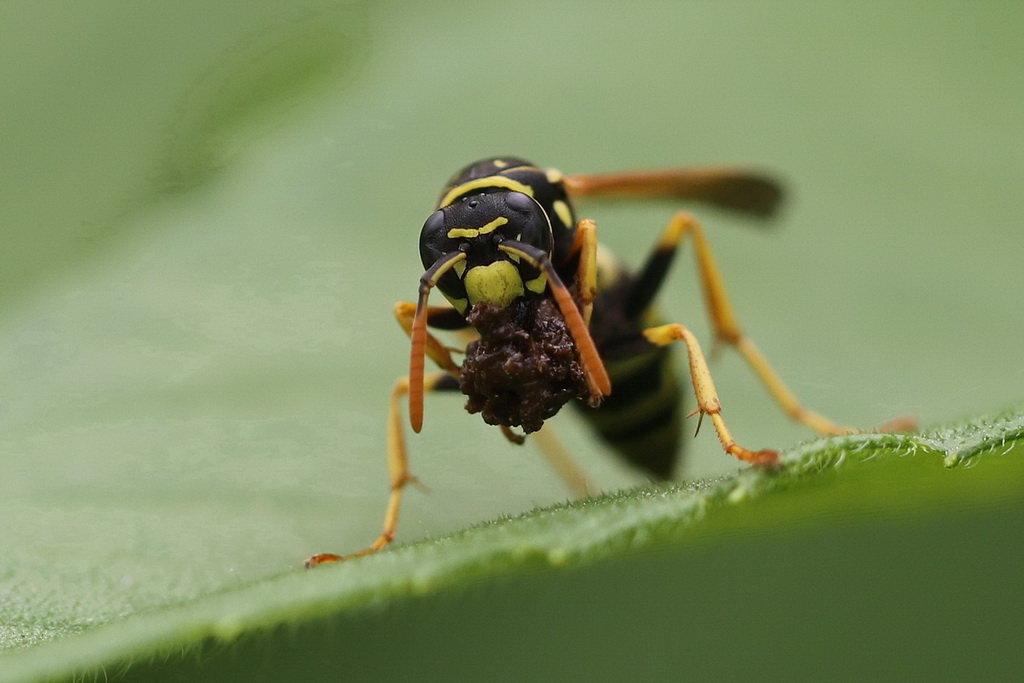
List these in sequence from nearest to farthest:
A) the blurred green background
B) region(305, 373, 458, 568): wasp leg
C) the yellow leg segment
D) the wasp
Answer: the wasp → the yellow leg segment → region(305, 373, 458, 568): wasp leg → the blurred green background

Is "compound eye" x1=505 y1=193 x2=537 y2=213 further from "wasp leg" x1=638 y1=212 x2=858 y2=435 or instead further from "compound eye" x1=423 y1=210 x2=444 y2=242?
"wasp leg" x1=638 y1=212 x2=858 y2=435

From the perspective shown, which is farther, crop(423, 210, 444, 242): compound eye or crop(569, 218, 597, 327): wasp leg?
crop(569, 218, 597, 327): wasp leg

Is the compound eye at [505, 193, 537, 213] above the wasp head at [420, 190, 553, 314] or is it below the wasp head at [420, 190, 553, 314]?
above

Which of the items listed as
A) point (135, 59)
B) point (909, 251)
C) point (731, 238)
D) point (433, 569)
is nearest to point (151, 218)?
point (135, 59)

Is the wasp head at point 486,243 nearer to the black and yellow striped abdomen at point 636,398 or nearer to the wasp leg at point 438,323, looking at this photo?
the wasp leg at point 438,323

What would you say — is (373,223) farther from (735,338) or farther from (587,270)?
(587,270)

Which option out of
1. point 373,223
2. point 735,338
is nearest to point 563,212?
point 735,338

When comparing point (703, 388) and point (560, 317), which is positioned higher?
point (560, 317)

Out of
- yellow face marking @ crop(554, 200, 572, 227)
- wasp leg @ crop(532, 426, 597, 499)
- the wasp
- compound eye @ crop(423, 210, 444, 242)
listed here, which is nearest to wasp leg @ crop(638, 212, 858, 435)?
the wasp
